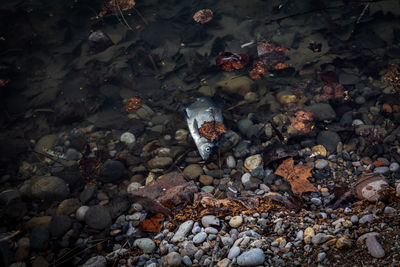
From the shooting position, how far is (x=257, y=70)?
5996 millimetres

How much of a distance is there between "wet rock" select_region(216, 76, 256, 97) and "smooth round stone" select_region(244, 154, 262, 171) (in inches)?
69.8

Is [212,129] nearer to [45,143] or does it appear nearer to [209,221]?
[209,221]

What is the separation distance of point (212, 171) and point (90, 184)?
90.7 inches

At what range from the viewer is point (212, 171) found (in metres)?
4.36

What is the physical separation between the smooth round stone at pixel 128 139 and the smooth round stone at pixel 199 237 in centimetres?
299

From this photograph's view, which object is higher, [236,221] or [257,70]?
[236,221]

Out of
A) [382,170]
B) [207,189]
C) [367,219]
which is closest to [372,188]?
[367,219]

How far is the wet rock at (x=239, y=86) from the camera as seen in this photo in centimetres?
559

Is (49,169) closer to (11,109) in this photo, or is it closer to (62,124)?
(62,124)

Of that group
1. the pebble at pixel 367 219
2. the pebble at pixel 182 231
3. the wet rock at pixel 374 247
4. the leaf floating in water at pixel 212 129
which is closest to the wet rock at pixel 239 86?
the leaf floating in water at pixel 212 129

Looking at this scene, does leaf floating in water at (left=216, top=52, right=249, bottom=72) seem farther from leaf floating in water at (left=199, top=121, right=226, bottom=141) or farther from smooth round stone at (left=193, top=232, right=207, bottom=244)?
smooth round stone at (left=193, top=232, right=207, bottom=244)

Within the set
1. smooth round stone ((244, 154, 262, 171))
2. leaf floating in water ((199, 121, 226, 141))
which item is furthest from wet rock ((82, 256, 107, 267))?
smooth round stone ((244, 154, 262, 171))

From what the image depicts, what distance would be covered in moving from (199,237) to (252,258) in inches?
28.8

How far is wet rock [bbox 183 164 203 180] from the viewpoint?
431 centimetres
